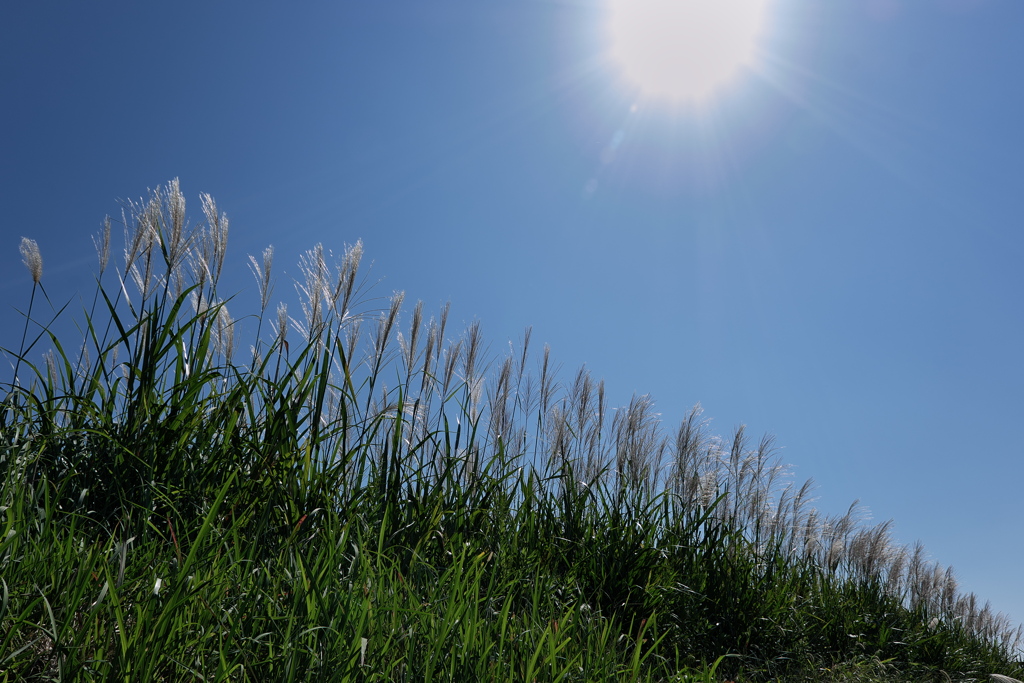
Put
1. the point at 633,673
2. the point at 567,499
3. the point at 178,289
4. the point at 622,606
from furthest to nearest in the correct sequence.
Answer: the point at 567,499 → the point at 622,606 → the point at 178,289 → the point at 633,673

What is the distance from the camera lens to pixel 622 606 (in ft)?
9.27

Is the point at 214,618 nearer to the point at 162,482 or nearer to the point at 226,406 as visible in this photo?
the point at 162,482

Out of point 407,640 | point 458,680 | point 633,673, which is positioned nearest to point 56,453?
point 407,640

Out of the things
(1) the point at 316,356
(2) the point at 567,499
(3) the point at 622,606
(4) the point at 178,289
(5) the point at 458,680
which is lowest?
(5) the point at 458,680

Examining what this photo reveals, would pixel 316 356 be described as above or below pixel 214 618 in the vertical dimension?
above

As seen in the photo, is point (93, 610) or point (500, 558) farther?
point (500, 558)

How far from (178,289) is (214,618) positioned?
1.59 meters

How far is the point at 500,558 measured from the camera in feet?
7.95

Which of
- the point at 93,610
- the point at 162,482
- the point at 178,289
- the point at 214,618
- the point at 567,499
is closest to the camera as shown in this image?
the point at 93,610

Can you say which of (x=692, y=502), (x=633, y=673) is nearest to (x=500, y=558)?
(x=633, y=673)

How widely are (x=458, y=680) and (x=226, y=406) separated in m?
1.52

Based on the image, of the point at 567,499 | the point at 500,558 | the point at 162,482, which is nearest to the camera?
the point at 162,482

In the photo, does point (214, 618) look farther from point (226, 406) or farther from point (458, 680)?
point (226, 406)

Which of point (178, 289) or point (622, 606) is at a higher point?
point (178, 289)
